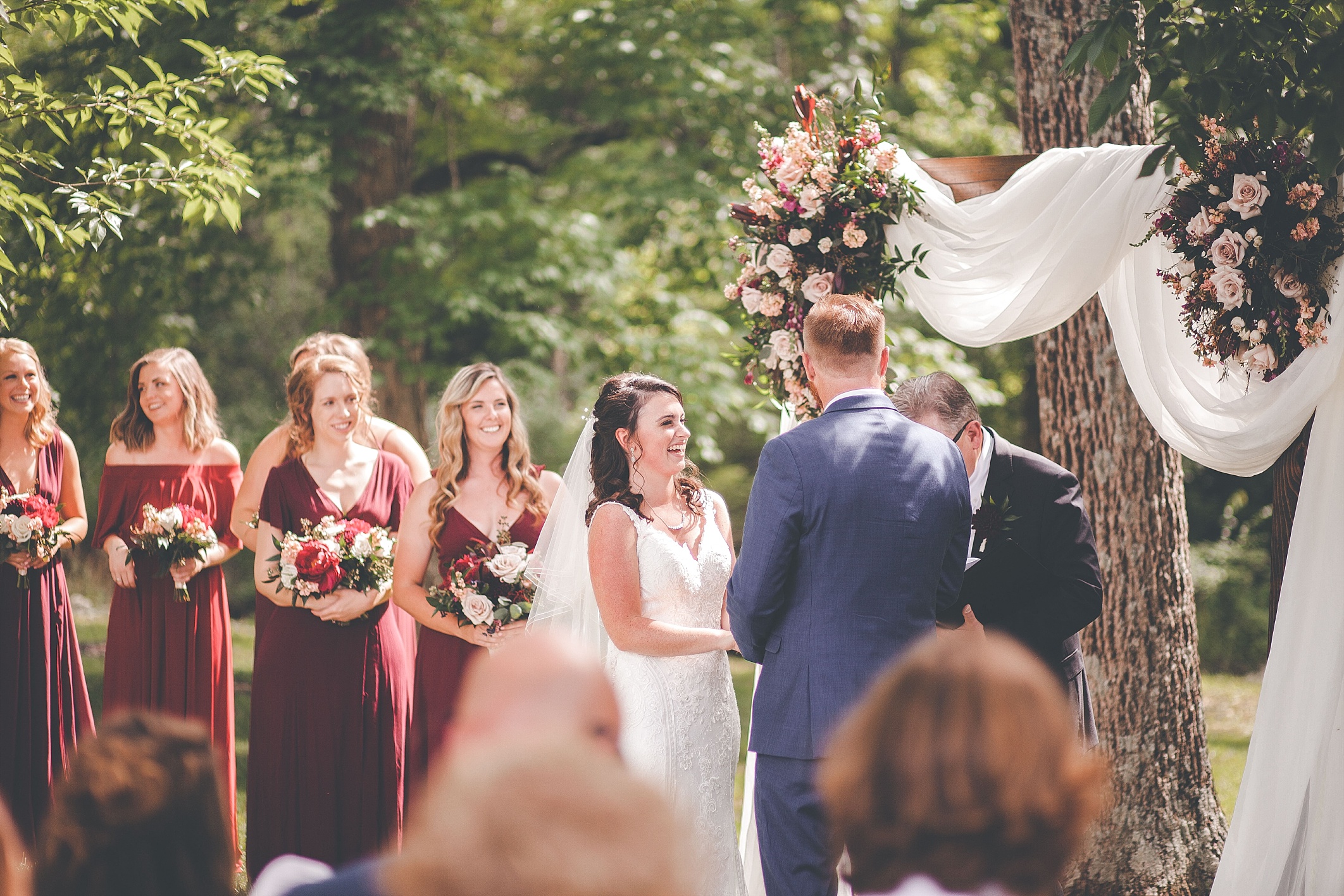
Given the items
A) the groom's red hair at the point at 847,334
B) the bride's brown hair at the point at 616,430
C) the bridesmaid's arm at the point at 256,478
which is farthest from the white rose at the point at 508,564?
the groom's red hair at the point at 847,334

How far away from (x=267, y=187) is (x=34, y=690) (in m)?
5.00

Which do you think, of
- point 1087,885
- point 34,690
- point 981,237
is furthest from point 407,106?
point 1087,885

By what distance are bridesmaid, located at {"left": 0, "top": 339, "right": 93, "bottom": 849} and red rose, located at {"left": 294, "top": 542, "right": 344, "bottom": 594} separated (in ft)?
5.99

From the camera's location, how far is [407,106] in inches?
369

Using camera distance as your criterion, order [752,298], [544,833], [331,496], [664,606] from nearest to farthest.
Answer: [544,833] < [664,606] < [752,298] < [331,496]

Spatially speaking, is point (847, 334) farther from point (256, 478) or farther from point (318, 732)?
point (256, 478)

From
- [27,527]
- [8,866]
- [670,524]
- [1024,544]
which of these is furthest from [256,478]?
[8,866]

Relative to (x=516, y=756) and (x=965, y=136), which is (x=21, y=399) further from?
(x=965, y=136)

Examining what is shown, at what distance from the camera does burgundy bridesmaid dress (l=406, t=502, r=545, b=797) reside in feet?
16.0

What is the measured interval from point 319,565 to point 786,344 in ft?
7.33

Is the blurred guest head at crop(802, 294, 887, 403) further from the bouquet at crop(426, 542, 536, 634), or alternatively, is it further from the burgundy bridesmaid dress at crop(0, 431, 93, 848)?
the burgundy bridesmaid dress at crop(0, 431, 93, 848)

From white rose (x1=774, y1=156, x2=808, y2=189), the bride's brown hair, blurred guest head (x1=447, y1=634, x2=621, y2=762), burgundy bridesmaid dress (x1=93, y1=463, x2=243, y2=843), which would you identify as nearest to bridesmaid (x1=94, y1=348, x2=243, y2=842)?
burgundy bridesmaid dress (x1=93, y1=463, x2=243, y2=843)

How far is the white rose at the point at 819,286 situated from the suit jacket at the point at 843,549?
1.26 metres

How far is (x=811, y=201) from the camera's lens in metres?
4.68
